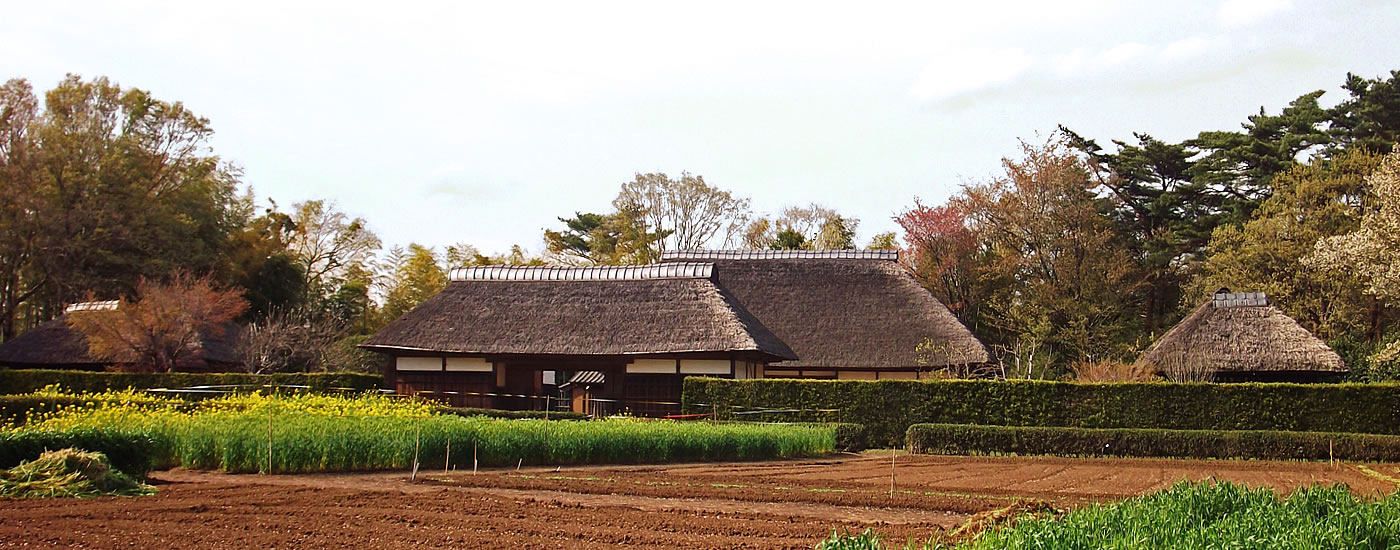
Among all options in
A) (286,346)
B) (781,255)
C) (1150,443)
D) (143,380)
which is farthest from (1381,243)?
(286,346)

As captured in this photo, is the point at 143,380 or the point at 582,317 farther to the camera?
the point at 582,317

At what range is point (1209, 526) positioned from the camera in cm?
580

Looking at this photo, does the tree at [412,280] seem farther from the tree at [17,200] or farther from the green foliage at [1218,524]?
the green foliage at [1218,524]

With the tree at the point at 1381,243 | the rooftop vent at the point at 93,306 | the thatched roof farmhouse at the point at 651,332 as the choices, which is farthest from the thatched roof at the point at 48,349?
the tree at the point at 1381,243

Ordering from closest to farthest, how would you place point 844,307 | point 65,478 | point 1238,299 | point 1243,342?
1. point 65,478
2. point 1243,342
3. point 1238,299
4. point 844,307

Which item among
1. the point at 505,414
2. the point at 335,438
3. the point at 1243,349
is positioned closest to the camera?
the point at 335,438

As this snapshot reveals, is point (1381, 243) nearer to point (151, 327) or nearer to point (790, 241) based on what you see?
point (790, 241)

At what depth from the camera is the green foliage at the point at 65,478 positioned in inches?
394

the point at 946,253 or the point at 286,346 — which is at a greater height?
the point at 946,253

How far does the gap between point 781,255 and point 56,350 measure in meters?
20.2

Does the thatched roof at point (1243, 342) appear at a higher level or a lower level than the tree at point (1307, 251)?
lower

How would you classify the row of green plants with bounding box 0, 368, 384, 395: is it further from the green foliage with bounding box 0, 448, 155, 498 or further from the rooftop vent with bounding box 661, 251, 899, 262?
the green foliage with bounding box 0, 448, 155, 498

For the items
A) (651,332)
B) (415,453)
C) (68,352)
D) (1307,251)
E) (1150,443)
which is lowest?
(1150,443)

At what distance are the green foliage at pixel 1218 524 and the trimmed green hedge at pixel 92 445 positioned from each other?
343 inches
